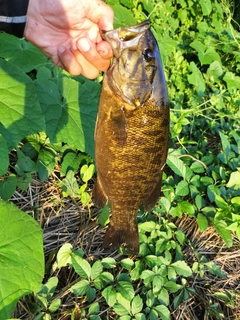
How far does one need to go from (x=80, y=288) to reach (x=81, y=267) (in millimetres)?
104

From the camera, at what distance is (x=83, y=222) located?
101 inches

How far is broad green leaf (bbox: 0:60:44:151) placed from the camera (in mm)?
1865

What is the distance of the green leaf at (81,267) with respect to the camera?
211 centimetres

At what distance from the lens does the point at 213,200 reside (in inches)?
108

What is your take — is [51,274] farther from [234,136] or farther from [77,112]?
[234,136]

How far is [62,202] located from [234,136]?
1.53 meters

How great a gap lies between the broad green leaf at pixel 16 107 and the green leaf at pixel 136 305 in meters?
0.95

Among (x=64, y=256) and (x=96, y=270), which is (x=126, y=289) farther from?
(x=64, y=256)

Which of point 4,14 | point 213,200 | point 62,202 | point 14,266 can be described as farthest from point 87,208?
point 4,14

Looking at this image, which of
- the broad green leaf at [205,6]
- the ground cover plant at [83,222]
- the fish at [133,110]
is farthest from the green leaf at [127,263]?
the broad green leaf at [205,6]

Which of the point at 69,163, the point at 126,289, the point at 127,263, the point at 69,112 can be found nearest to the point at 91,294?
the point at 126,289

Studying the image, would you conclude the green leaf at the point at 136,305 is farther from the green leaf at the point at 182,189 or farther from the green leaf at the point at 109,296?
the green leaf at the point at 182,189

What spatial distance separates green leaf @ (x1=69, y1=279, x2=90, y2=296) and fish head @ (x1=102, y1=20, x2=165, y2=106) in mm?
1029

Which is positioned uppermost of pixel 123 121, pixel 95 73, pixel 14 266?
pixel 123 121
